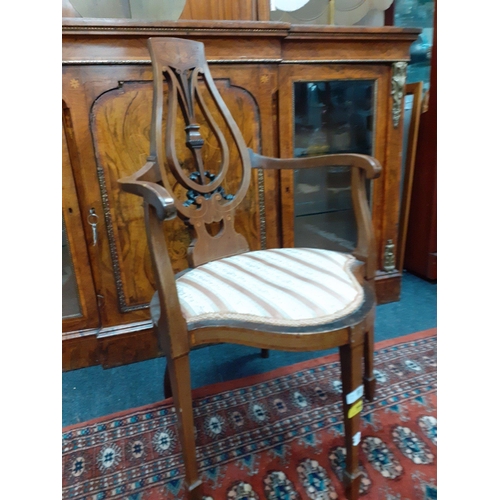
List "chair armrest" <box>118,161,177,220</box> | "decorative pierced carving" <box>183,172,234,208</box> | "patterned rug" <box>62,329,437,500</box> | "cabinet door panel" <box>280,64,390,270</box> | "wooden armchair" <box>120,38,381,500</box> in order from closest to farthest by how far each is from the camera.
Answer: "chair armrest" <box>118,161,177,220</box>
"wooden armchair" <box>120,38,381,500</box>
"patterned rug" <box>62,329,437,500</box>
"decorative pierced carving" <box>183,172,234,208</box>
"cabinet door panel" <box>280,64,390,270</box>

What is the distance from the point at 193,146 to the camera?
1.09m

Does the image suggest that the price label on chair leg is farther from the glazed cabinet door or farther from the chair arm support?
the glazed cabinet door

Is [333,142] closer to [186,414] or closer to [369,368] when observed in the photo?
[369,368]

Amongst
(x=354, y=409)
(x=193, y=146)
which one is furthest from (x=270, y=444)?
(x=193, y=146)

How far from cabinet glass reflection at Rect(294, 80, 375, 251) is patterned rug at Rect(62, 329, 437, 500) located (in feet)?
2.03

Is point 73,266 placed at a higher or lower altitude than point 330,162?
lower

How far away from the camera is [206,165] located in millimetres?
1359

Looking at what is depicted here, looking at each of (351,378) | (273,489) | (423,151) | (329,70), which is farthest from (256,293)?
(423,151)

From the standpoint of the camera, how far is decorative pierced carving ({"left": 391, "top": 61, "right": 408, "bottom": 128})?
149cm

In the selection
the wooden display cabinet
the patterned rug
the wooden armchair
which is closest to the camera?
the wooden armchair

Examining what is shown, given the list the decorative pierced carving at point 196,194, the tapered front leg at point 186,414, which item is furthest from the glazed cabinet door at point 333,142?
the tapered front leg at point 186,414

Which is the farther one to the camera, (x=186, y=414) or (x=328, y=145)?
(x=328, y=145)

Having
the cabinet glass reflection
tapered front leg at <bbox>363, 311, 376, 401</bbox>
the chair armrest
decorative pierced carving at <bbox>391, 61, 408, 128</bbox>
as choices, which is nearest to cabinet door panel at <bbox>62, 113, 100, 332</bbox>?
the chair armrest

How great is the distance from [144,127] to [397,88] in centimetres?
102
